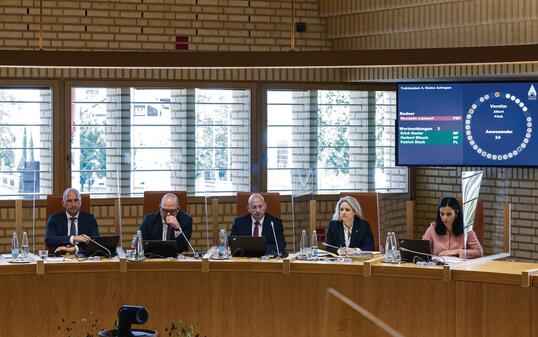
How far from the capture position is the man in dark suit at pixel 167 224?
8.35 m

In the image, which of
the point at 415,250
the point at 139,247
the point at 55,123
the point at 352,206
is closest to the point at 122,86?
the point at 55,123

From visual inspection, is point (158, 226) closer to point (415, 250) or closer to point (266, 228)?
point (266, 228)

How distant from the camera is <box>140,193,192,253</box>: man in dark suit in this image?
8352 mm

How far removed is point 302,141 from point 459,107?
1791 millimetres

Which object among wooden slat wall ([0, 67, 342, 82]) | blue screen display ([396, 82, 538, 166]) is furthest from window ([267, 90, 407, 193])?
blue screen display ([396, 82, 538, 166])

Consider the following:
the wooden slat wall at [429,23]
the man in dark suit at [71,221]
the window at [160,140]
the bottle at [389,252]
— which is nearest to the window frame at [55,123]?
the window at [160,140]

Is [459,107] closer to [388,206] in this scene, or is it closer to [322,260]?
[388,206]

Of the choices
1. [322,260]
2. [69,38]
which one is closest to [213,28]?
[69,38]

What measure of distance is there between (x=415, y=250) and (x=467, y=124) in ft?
9.80

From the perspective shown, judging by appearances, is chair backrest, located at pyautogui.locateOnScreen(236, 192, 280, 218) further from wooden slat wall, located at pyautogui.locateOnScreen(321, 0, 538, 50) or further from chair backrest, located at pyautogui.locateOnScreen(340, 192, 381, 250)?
wooden slat wall, located at pyautogui.locateOnScreen(321, 0, 538, 50)

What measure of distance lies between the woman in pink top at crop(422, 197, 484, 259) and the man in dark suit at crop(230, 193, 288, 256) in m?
1.22

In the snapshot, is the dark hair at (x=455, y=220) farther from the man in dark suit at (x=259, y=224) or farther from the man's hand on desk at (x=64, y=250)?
the man's hand on desk at (x=64, y=250)

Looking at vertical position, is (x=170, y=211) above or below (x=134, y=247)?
above

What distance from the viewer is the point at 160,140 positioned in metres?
10.6
